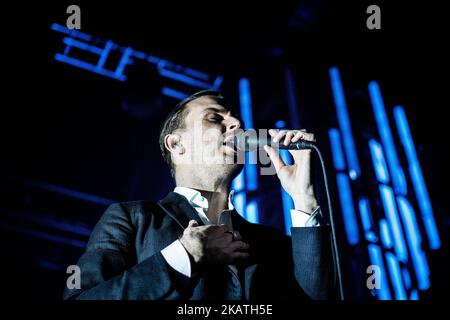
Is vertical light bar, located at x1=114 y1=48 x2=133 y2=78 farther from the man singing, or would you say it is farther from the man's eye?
the man's eye

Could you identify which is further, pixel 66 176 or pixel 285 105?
pixel 66 176

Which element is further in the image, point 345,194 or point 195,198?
point 345,194

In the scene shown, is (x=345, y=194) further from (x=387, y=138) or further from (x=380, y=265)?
(x=387, y=138)

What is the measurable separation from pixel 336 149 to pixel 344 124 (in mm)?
278

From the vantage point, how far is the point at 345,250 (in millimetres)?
2842

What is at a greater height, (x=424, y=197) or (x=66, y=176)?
(x=66, y=176)

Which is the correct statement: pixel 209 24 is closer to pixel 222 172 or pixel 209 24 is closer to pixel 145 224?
pixel 222 172

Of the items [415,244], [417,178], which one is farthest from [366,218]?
[417,178]

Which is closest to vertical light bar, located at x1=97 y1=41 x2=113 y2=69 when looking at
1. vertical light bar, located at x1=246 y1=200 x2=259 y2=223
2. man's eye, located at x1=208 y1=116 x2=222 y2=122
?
vertical light bar, located at x1=246 y1=200 x2=259 y2=223

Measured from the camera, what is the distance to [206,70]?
12.6 ft

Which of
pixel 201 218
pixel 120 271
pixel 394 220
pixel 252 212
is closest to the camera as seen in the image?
pixel 120 271

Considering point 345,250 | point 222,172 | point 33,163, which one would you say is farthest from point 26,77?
point 345,250
